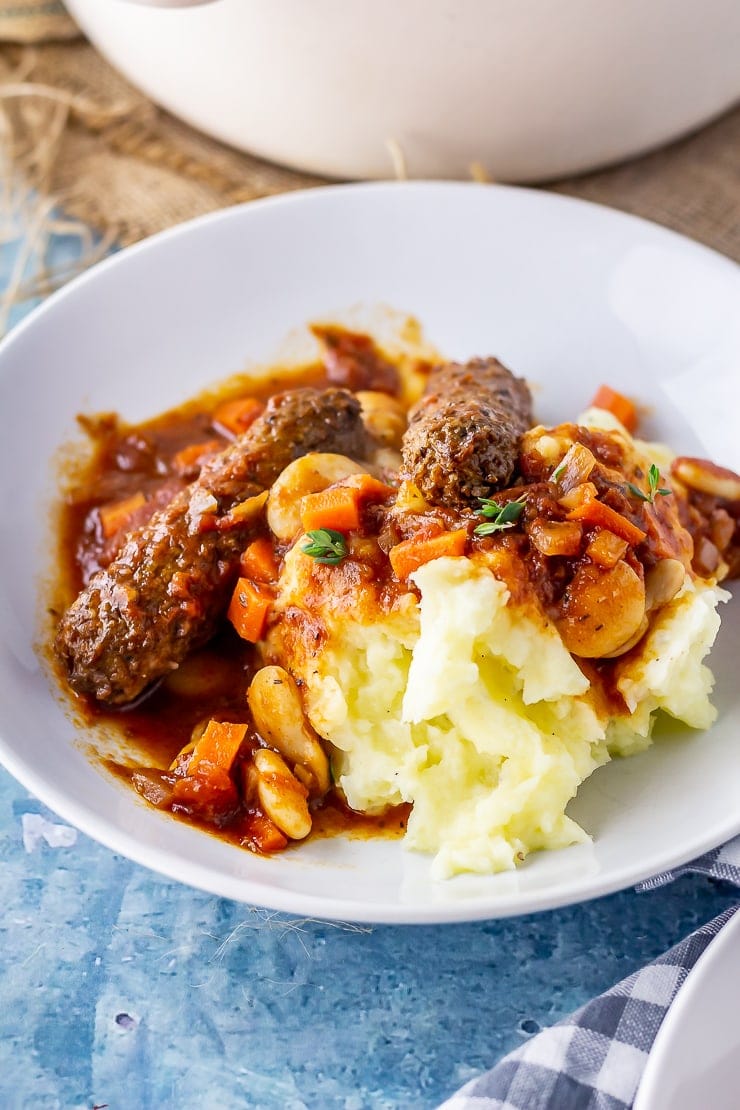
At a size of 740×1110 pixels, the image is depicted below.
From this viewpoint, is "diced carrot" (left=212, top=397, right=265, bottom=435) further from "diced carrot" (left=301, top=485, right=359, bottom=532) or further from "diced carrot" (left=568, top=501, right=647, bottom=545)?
"diced carrot" (left=568, top=501, right=647, bottom=545)

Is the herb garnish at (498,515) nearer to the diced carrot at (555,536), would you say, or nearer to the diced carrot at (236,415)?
the diced carrot at (555,536)

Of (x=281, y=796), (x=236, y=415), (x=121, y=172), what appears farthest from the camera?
(x=121, y=172)

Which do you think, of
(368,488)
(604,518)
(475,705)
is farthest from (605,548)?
(368,488)

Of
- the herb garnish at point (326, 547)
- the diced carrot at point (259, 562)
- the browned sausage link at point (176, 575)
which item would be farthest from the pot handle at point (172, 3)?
the herb garnish at point (326, 547)

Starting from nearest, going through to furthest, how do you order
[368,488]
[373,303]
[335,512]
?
[335,512], [368,488], [373,303]

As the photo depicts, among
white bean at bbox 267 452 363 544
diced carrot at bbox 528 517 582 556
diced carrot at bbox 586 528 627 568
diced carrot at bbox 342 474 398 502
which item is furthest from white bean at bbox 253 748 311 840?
diced carrot at bbox 586 528 627 568

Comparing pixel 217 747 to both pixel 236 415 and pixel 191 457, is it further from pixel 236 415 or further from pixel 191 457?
pixel 236 415

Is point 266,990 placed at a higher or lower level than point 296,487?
lower
